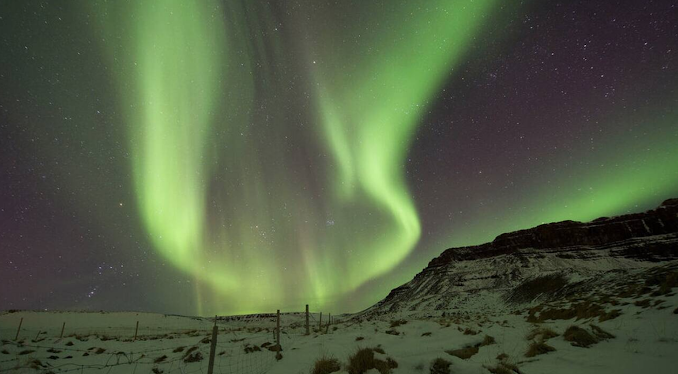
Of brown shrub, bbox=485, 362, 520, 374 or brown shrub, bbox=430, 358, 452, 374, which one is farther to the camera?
brown shrub, bbox=430, 358, 452, 374

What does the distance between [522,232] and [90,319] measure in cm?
19426

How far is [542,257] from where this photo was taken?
13112 centimetres

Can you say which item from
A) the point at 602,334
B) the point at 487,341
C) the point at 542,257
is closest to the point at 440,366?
the point at 487,341

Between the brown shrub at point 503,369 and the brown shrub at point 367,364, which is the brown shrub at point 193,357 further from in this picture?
the brown shrub at point 503,369

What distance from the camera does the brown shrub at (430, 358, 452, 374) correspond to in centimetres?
728

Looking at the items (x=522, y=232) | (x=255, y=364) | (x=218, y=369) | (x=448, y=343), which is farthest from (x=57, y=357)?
(x=522, y=232)

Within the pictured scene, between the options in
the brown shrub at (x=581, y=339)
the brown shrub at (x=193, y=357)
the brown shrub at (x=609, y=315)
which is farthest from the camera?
the brown shrub at (x=609, y=315)

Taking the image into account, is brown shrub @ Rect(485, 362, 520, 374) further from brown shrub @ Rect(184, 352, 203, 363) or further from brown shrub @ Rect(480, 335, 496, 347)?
brown shrub @ Rect(184, 352, 203, 363)

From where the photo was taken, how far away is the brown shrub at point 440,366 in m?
7.28

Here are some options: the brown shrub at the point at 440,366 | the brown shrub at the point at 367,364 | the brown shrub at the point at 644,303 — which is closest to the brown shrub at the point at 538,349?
the brown shrub at the point at 440,366

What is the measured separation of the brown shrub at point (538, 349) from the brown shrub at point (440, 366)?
3857mm

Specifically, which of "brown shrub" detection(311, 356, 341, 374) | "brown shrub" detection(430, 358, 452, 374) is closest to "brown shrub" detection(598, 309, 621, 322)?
"brown shrub" detection(430, 358, 452, 374)

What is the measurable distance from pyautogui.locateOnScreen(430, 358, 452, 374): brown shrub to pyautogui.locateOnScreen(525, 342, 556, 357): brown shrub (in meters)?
3.86

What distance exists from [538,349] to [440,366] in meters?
4.66
